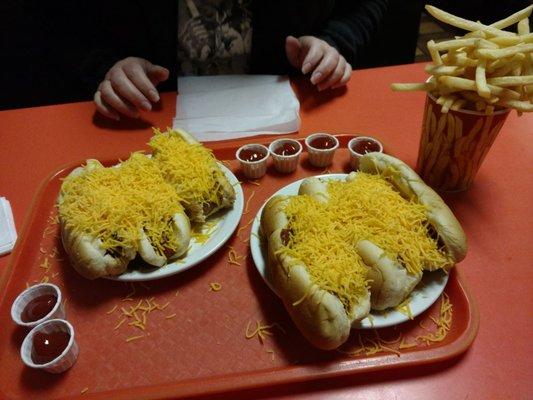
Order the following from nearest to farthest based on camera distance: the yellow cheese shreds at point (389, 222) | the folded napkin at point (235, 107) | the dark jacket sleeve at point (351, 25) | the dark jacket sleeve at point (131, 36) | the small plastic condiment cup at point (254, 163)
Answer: the yellow cheese shreds at point (389, 222) → the small plastic condiment cup at point (254, 163) → the folded napkin at point (235, 107) → the dark jacket sleeve at point (131, 36) → the dark jacket sleeve at point (351, 25)

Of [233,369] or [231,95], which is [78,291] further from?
[231,95]

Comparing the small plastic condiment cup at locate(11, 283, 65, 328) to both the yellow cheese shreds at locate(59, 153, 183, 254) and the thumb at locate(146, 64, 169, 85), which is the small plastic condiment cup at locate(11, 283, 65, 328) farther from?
the thumb at locate(146, 64, 169, 85)

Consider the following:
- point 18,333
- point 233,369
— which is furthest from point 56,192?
point 233,369

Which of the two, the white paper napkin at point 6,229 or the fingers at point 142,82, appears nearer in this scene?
the white paper napkin at point 6,229

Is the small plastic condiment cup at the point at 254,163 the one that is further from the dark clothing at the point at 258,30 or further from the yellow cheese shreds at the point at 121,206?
the dark clothing at the point at 258,30

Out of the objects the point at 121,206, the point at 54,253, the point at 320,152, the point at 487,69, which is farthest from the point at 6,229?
the point at 487,69

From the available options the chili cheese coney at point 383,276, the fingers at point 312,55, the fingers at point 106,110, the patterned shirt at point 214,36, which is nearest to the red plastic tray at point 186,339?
the chili cheese coney at point 383,276
